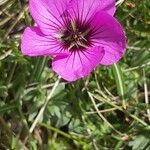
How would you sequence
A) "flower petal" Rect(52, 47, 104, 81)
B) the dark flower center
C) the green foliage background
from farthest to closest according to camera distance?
the green foliage background < the dark flower center < "flower petal" Rect(52, 47, 104, 81)

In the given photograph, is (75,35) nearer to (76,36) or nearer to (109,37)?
Result: (76,36)

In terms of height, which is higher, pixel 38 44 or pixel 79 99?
pixel 38 44

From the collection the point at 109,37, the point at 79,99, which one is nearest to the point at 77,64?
the point at 109,37

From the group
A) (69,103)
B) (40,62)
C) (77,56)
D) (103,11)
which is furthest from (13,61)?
(103,11)

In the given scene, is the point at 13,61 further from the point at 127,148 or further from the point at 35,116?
the point at 127,148

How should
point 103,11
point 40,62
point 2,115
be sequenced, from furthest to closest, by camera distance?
point 2,115
point 40,62
point 103,11

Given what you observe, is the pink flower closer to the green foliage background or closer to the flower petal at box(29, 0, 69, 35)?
the flower petal at box(29, 0, 69, 35)

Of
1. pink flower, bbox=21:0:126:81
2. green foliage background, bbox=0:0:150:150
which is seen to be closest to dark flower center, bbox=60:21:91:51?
pink flower, bbox=21:0:126:81

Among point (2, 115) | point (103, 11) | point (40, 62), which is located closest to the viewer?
point (103, 11)
